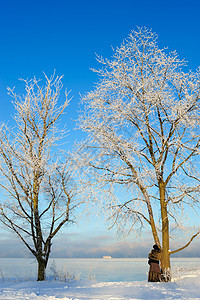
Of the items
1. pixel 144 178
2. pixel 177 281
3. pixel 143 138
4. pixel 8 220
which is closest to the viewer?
pixel 177 281

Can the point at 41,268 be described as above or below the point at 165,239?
below

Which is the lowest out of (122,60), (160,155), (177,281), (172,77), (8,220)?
(177,281)

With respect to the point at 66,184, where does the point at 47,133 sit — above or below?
above

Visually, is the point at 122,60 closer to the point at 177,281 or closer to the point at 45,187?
the point at 45,187

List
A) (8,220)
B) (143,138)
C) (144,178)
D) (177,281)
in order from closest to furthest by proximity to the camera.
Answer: (177,281) < (144,178) < (143,138) < (8,220)

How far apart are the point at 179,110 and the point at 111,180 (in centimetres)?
353

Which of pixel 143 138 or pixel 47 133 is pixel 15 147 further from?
pixel 143 138

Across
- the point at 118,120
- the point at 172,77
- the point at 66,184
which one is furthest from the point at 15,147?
the point at 172,77

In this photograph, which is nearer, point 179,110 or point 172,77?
point 179,110

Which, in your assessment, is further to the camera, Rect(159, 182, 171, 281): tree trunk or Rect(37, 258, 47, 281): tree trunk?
Rect(37, 258, 47, 281): tree trunk

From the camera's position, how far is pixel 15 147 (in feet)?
47.3

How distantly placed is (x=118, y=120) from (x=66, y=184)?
13.5 ft

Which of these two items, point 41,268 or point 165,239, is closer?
point 165,239

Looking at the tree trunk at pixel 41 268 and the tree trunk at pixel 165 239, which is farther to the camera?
the tree trunk at pixel 41 268
